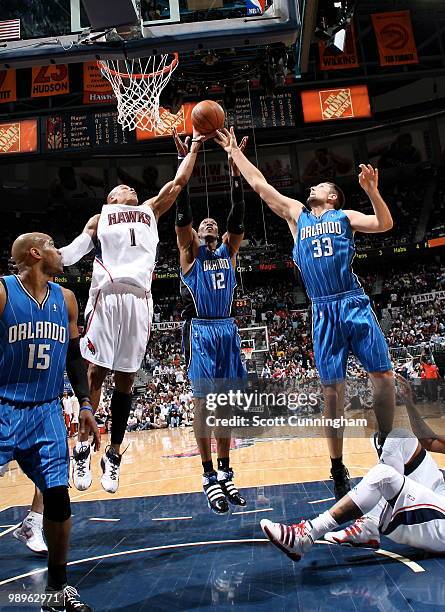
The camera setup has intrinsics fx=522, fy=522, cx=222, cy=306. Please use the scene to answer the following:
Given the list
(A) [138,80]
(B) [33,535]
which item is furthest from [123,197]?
(A) [138,80]

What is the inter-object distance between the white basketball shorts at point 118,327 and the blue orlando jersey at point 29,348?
44.2 inches

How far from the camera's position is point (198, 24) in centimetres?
480

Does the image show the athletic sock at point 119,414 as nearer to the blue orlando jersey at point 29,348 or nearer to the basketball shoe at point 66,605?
the blue orlando jersey at point 29,348

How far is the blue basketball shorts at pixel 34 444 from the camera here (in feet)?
10.1

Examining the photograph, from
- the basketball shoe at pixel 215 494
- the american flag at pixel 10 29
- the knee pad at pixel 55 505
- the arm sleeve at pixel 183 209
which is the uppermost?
the american flag at pixel 10 29

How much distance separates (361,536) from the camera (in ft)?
13.0

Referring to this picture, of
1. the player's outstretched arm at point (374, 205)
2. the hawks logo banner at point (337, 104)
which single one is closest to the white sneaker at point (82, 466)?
the player's outstretched arm at point (374, 205)

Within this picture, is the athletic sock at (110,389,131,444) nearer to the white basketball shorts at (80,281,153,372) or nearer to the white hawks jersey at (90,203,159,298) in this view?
the white basketball shorts at (80,281,153,372)

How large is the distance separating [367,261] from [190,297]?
20.6 metres

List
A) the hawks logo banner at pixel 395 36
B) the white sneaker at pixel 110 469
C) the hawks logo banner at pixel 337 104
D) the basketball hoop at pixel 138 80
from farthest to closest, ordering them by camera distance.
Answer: the hawks logo banner at pixel 395 36 < the hawks logo banner at pixel 337 104 < the basketball hoop at pixel 138 80 < the white sneaker at pixel 110 469

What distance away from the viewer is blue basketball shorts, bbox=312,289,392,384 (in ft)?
13.5

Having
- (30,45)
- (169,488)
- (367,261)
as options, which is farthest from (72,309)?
(367,261)

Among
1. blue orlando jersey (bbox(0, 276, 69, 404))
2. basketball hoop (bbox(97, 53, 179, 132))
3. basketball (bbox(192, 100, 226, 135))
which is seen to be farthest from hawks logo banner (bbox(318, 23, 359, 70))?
blue orlando jersey (bbox(0, 276, 69, 404))

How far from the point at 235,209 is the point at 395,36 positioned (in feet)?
47.6
